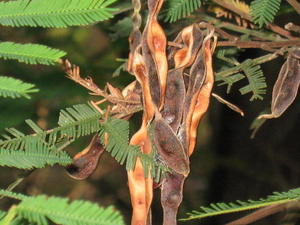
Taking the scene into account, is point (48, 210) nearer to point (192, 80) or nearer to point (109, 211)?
point (109, 211)

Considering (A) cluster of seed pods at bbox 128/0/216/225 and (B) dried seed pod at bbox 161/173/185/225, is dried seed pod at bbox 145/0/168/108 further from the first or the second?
(B) dried seed pod at bbox 161/173/185/225

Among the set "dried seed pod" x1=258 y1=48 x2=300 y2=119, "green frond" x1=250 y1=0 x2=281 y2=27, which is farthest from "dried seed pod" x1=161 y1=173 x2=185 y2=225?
"green frond" x1=250 y1=0 x2=281 y2=27

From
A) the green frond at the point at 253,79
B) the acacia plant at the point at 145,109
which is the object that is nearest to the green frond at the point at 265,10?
the acacia plant at the point at 145,109

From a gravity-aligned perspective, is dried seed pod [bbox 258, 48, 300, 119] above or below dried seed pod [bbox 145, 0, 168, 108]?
below

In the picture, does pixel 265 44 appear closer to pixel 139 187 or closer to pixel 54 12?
pixel 139 187

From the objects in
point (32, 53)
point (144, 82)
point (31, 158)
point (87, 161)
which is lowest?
point (87, 161)

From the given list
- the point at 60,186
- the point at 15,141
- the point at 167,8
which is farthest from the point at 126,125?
the point at 60,186

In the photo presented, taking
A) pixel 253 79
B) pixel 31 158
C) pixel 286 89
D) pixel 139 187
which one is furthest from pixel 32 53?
pixel 253 79
